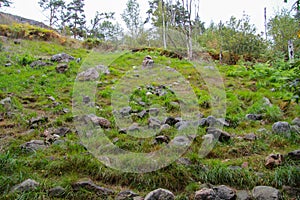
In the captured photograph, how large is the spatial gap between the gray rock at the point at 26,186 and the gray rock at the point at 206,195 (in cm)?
145

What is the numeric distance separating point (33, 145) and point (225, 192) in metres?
2.28

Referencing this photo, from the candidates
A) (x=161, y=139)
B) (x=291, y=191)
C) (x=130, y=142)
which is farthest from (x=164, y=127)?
(x=291, y=191)

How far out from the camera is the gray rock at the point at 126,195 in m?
2.44

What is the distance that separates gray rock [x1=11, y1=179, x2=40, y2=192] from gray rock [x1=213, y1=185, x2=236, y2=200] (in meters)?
1.63

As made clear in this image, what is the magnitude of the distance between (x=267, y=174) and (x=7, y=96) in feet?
14.6

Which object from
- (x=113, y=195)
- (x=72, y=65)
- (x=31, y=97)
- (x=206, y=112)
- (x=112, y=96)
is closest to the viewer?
(x=113, y=195)

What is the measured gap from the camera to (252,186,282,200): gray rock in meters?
2.33

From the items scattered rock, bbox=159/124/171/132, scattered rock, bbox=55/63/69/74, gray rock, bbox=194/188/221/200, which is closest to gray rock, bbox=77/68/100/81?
scattered rock, bbox=55/63/69/74

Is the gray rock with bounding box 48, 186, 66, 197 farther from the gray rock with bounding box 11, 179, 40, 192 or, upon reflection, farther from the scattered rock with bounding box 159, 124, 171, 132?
the scattered rock with bounding box 159, 124, 171, 132

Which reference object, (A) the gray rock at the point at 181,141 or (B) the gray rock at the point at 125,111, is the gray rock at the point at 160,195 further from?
(B) the gray rock at the point at 125,111

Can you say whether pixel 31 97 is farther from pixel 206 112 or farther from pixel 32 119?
pixel 206 112

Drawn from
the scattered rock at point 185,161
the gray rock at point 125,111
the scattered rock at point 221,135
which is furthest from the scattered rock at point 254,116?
the gray rock at point 125,111

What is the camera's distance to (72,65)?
24.3 ft

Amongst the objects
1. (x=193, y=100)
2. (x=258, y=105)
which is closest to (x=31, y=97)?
(x=193, y=100)
